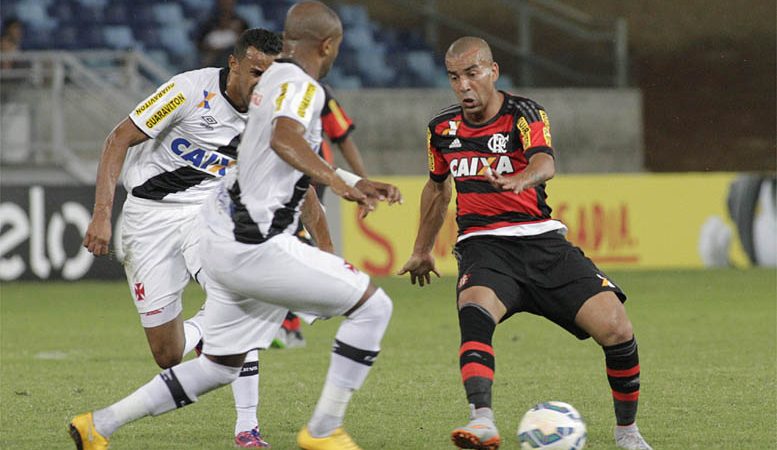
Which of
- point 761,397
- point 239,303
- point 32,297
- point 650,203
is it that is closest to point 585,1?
point 650,203

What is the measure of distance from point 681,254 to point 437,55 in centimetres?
611

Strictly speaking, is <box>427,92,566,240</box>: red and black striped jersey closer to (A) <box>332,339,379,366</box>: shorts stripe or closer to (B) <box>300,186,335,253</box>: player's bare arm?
(B) <box>300,186,335,253</box>: player's bare arm

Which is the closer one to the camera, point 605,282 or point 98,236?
point 605,282

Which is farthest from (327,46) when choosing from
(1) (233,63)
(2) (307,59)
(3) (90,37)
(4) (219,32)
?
(3) (90,37)

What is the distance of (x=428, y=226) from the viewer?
6305 mm

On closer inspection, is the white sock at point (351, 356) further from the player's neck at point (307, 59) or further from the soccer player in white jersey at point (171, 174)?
the soccer player in white jersey at point (171, 174)

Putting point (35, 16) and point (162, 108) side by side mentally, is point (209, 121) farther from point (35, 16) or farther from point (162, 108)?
point (35, 16)

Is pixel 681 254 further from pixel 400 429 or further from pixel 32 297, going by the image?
pixel 400 429

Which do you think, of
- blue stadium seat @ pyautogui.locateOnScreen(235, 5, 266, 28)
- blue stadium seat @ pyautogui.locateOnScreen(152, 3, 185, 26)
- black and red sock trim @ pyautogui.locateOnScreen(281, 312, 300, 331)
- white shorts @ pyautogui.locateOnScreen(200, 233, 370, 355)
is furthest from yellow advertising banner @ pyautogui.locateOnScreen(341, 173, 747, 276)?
white shorts @ pyautogui.locateOnScreen(200, 233, 370, 355)

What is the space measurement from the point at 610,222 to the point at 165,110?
36.9ft

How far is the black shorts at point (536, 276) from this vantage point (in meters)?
5.81

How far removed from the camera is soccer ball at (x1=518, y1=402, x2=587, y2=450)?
5.47 meters

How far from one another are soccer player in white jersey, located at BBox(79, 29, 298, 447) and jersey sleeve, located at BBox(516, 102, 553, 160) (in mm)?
1153

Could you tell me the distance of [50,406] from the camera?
717cm
